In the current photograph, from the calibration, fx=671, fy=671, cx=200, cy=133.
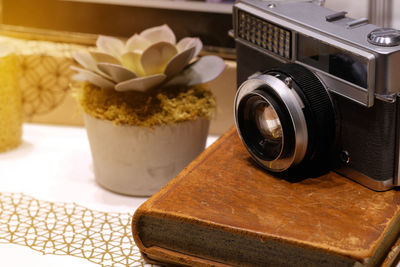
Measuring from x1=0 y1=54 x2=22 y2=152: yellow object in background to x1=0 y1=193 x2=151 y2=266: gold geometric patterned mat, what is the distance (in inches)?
3.8

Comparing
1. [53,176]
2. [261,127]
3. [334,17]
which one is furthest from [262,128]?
[53,176]

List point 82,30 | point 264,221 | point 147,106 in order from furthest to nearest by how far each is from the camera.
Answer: point 82,30 → point 147,106 → point 264,221

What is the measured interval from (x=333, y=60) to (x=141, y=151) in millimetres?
194

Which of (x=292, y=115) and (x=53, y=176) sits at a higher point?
(x=292, y=115)

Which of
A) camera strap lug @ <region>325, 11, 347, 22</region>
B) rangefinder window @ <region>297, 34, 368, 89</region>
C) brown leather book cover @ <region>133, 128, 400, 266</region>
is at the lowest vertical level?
brown leather book cover @ <region>133, 128, 400, 266</region>

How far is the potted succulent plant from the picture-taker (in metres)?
0.58

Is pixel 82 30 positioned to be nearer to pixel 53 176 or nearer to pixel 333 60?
pixel 53 176

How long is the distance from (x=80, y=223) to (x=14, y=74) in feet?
0.63

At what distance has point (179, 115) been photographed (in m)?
0.59

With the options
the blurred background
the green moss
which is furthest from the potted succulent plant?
the blurred background

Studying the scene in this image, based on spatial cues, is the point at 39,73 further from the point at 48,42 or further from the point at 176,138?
the point at 176,138

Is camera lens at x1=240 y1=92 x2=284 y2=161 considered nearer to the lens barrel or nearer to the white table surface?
the lens barrel

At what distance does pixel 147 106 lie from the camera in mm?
586

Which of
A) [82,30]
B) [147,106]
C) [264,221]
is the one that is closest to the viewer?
[264,221]
